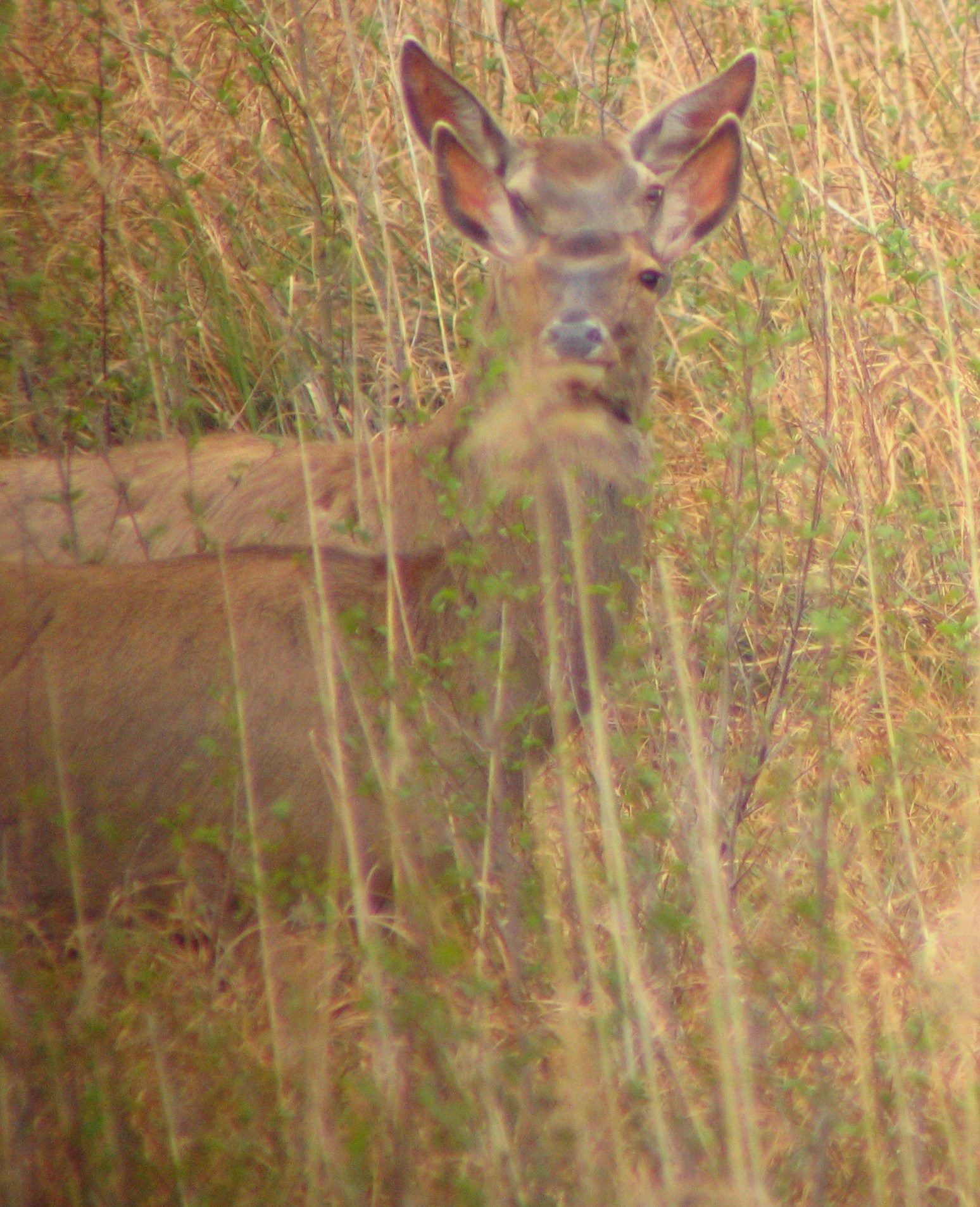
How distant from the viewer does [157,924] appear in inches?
142

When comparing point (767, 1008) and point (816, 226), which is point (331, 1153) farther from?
point (816, 226)

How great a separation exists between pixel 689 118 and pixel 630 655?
2.12 m

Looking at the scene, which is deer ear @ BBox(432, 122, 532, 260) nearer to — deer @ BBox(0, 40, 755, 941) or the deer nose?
deer @ BBox(0, 40, 755, 941)

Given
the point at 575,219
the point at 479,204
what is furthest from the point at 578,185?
the point at 479,204

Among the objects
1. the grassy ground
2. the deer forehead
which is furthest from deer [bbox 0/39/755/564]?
the grassy ground

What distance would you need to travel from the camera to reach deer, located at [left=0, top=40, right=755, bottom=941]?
3.27 meters

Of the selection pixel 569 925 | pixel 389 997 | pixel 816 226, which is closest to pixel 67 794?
pixel 389 997

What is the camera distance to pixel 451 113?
443 centimetres

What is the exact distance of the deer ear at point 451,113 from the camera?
171 inches

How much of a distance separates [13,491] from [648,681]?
2.11 meters

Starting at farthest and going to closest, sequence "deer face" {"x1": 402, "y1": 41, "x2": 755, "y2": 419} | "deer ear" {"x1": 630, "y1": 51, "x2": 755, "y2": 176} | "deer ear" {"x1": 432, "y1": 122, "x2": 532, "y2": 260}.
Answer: "deer ear" {"x1": 630, "y1": 51, "x2": 755, "y2": 176} < "deer ear" {"x1": 432, "y1": 122, "x2": 532, "y2": 260} < "deer face" {"x1": 402, "y1": 41, "x2": 755, "y2": 419}

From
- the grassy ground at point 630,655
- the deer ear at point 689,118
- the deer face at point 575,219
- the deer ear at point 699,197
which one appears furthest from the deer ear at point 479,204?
the deer ear at point 689,118

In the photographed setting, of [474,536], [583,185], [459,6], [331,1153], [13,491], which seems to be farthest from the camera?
[459,6]

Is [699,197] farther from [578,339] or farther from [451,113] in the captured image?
[578,339]
